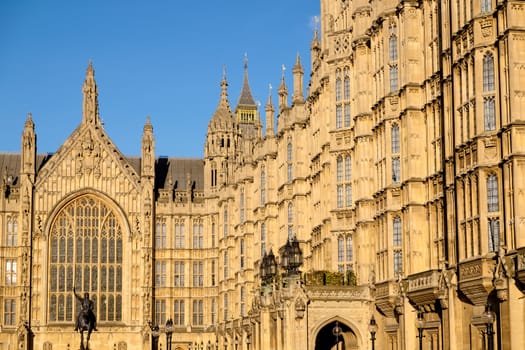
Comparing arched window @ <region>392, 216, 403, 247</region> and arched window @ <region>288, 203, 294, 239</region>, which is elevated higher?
arched window @ <region>288, 203, 294, 239</region>

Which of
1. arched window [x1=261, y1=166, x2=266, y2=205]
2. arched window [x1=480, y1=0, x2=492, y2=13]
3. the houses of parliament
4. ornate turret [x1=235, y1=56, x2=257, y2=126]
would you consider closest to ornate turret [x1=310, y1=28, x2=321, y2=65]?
the houses of parliament

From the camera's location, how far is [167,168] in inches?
4245

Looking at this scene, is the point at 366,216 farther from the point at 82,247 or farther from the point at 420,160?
the point at 82,247

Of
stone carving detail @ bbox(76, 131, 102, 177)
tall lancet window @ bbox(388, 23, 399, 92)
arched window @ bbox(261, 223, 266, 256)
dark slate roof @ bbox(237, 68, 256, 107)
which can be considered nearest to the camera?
tall lancet window @ bbox(388, 23, 399, 92)

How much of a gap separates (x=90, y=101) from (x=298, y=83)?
29.6m

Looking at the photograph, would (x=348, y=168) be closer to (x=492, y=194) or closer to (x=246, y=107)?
(x=492, y=194)

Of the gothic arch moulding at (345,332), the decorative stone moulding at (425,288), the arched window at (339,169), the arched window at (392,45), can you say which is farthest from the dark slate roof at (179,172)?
the decorative stone moulding at (425,288)

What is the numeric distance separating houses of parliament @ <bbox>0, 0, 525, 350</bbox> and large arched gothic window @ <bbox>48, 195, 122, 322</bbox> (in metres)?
0.13

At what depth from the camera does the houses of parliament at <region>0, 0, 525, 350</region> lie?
42.3 m

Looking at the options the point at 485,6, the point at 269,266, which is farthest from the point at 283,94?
the point at 485,6

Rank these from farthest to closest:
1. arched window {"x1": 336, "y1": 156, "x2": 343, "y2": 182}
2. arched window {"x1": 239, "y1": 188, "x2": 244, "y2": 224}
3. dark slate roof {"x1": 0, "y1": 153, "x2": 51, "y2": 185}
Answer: dark slate roof {"x1": 0, "y1": 153, "x2": 51, "y2": 185}
arched window {"x1": 239, "y1": 188, "x2": 244, "y2": 224}
arched window {"x1": 336, "y1": 156, "x2": 343, "y2": 182}

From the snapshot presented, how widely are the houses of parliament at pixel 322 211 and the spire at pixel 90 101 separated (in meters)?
0.18

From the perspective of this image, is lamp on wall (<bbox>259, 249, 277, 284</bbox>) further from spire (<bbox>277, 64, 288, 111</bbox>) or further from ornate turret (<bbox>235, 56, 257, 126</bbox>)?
ornate turret (<bbox>235, 56, 257, 126</bbox>)

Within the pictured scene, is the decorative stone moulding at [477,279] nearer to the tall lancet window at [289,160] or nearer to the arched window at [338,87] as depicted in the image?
the arched window at [338,87]
